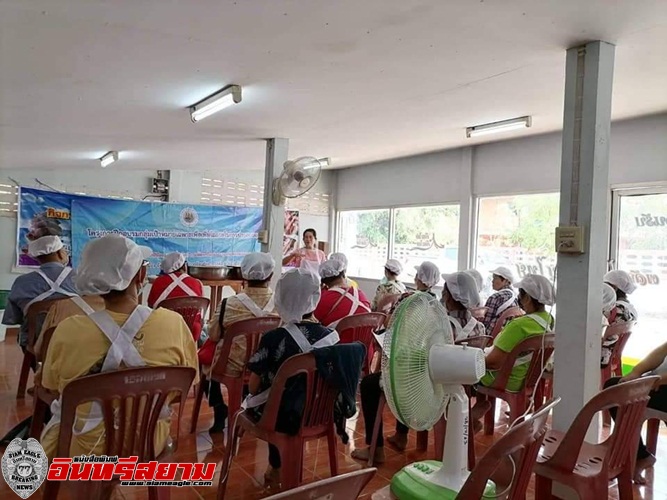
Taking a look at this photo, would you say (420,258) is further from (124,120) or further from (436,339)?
(436,339)

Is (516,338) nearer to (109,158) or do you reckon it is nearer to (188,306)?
(188,306)

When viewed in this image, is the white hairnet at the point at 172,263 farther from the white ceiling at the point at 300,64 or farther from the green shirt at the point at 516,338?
the green shirt at the point at 516,338

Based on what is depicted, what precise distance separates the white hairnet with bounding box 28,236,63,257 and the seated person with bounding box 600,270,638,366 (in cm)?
377

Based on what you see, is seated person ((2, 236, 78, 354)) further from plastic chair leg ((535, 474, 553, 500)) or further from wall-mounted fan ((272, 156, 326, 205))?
plastic chair leg ((535, 474, 553, 500))

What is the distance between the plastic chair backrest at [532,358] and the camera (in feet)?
8.93

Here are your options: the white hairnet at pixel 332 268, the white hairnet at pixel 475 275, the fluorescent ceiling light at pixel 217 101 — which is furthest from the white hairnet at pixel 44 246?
the white hairnet at pixel 475 275

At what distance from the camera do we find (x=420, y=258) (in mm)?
7391

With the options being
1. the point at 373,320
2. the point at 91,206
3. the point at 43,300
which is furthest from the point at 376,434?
the point at 91,206

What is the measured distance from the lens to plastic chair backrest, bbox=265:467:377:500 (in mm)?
799

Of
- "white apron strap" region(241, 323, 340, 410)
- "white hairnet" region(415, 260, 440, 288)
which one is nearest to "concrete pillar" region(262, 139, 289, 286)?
"white hairnet" region(415, 260, 440, 288)

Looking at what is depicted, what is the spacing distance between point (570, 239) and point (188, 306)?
2.50 m

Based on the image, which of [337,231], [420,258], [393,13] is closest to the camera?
[393,13]

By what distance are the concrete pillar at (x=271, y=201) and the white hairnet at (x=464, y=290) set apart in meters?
2.60

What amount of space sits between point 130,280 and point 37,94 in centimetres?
222
